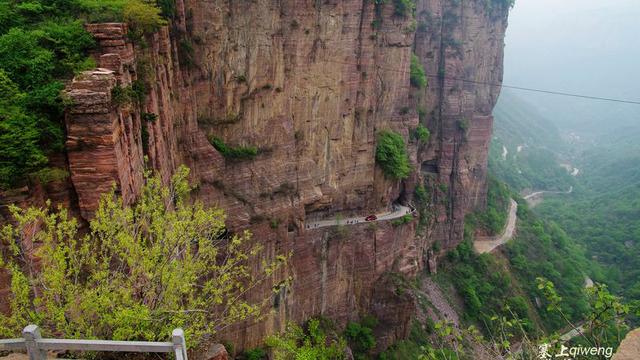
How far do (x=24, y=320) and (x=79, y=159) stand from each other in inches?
208

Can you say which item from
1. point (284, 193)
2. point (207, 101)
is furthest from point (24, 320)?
point (284, 193)

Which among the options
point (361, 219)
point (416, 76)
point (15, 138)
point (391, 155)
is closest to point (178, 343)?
point (15, 138)

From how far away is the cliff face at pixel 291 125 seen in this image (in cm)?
1781

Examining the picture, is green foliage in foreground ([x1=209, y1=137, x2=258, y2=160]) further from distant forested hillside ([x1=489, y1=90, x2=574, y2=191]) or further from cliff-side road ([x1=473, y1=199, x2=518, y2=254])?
distant forested hillside ([x1=489, y1=90, x2=574, y2=191])

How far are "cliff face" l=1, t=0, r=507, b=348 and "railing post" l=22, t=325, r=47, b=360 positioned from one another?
6.30 meters

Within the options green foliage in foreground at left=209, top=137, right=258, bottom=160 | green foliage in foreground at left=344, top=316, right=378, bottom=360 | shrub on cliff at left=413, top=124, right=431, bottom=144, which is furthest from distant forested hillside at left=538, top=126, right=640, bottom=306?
green foliage in foreground at left=209, top=137, right=258, bottom=160

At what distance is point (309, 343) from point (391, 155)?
1625cm

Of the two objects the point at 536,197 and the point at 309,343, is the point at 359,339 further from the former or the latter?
the point at 536,197

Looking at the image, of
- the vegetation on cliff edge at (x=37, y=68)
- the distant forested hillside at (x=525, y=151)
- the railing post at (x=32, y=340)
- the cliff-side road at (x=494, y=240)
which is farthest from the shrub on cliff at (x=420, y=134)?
the distant forested hillside at (x=525, y=151)

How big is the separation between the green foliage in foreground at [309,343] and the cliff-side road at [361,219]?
666 cm

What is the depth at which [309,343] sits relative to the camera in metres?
27.2

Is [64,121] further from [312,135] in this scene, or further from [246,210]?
[312,135]

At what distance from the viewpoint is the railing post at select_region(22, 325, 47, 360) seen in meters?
7.55

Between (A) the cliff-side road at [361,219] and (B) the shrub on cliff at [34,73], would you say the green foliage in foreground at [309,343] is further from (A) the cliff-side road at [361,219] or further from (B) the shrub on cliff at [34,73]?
(B) the shrub on cliff at [34,73]
